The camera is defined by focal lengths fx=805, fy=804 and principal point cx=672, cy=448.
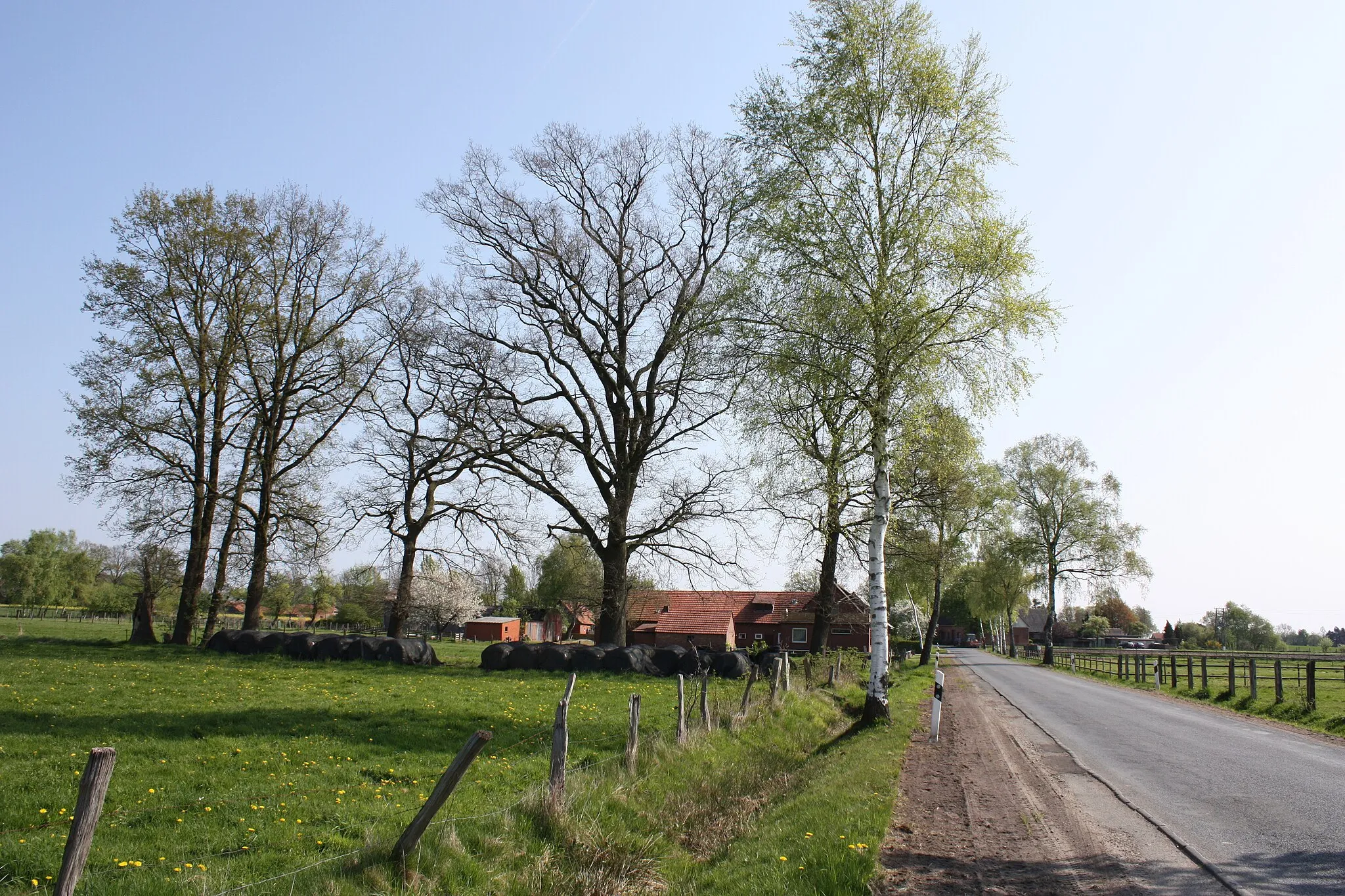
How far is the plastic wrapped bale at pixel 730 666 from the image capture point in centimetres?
2761

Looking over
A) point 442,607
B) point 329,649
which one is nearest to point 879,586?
point 329,649

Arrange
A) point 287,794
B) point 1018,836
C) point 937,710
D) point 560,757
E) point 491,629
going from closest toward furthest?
point 1018,836, point 560,757, point 287,794, point 937,710, point 491,629

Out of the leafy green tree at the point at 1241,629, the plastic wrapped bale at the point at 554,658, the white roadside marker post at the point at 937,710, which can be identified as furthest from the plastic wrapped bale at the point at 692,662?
the leafy green tree at the point at 1241,629

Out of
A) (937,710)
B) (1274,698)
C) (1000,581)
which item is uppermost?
(1000,581)

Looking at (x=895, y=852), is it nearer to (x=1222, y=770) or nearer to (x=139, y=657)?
(x=1222, y=770)

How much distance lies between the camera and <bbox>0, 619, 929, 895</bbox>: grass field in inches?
249

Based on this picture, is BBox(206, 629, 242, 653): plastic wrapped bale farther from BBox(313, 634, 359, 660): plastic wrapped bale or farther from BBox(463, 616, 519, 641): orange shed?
BBox(463, 616, 519, 641): orange shed

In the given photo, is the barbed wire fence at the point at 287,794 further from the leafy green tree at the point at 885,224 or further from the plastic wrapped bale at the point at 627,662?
the plastic wrapped bale at the point at 627,662

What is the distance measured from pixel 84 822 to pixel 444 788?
7.85ft

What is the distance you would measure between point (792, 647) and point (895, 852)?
6383cm

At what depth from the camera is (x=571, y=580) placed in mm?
66562

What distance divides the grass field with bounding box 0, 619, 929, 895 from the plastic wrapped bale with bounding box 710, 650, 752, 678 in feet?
33.3

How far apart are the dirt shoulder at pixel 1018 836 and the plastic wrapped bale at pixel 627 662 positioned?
16940 millimetres

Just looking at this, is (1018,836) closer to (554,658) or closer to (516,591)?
(554,658)
